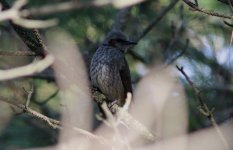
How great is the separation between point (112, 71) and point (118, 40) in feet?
1.21

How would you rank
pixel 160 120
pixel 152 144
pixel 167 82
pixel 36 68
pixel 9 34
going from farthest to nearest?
1. pixel 9 34
2. pixel 167 82
3. pixel 160 120
4. pixel 152 144
5. pixel 36 68

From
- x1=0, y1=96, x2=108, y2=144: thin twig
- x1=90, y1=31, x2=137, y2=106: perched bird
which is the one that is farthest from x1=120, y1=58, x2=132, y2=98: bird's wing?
x1=0, y1=96, x2=108, y2=144: thin twig

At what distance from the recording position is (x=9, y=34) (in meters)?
6.03

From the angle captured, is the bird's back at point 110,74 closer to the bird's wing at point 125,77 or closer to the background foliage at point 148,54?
the bird's wing at point 125,77

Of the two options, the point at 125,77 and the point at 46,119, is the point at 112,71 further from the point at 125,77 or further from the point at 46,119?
the point at 46,119

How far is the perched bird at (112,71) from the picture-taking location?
16.6 feet

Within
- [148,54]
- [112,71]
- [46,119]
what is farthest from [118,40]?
[46,119]

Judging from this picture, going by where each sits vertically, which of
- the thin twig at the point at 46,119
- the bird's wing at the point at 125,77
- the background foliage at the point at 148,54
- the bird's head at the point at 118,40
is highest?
the thin twig at the point at 46,119

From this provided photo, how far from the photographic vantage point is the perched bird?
16.6ft

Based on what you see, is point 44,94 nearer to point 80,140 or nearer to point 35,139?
point 35,139

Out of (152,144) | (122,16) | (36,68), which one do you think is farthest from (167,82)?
(36,68)

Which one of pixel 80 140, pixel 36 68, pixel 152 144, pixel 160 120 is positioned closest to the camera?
pixel 36 68

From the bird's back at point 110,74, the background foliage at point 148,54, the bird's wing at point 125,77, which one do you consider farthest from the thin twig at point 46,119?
the background foliage at point 148,54

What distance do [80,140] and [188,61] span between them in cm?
170
